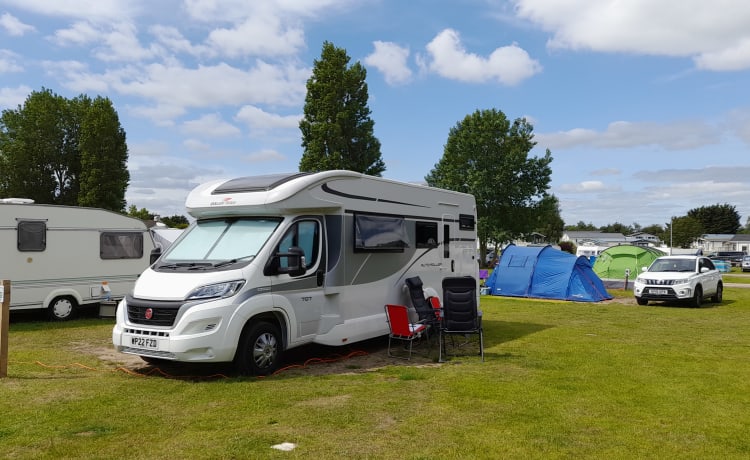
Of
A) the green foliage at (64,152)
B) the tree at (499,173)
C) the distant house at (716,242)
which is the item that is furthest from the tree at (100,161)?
the distant house at (716,242)

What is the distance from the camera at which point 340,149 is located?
36625mm

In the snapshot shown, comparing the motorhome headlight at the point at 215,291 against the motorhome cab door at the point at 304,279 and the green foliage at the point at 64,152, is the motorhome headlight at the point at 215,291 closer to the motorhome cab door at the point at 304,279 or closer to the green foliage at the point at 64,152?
the motorhome cab door at the point at 304,279

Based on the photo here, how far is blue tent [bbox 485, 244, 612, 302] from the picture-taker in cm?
1955

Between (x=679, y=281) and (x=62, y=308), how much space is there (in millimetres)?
16892

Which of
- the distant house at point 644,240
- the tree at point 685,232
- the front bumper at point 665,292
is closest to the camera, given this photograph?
the front bumper at point 665,292

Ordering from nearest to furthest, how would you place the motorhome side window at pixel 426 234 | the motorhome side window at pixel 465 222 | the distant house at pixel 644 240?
the motorhome side window at pixel 426 234
the motorhome side window at pixel 465 222
the distant house at pixel 644 240

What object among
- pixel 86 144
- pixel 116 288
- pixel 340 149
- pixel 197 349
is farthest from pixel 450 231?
pixel 86 144

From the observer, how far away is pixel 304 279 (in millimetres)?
8180

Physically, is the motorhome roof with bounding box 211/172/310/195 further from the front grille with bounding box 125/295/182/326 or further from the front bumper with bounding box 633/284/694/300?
the front bumper with bounding box 633/284/694/300

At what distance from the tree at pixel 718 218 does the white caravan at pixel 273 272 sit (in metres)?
119

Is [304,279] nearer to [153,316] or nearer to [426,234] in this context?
[153,316]

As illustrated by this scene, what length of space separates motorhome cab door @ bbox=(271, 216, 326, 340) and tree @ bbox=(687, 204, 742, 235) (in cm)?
12058

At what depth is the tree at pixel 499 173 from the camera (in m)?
45.7

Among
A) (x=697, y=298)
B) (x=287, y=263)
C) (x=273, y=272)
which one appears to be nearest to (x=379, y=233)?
(x=287, y=263)
